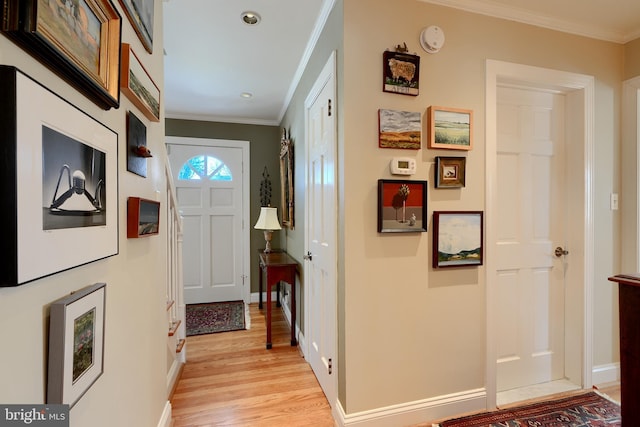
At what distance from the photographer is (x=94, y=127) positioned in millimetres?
778

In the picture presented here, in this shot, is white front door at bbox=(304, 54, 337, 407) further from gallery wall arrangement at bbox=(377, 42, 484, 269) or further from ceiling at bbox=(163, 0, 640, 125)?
ceiling at bbox=(163, 0, 640, 125)

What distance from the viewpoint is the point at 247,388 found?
2053 millimetres

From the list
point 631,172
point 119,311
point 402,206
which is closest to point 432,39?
point 402,206

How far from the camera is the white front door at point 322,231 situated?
1738 mm

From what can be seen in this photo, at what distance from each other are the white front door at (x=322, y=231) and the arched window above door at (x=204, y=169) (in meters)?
2.11

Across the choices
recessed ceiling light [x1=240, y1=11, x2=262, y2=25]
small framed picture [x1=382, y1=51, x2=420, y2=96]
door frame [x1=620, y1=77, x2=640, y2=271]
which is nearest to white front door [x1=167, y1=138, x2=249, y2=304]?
recessed ceiling light [x1=240, y1=11, x2=262, y2=25]

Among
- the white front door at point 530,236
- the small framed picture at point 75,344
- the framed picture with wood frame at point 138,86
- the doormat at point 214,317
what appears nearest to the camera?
the small framed picture at point 75,344

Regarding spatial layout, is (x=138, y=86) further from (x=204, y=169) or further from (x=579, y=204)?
(x=204, y=169)

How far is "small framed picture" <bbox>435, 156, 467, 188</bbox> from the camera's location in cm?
169

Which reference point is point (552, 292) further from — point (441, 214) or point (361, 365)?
point (361, 365)

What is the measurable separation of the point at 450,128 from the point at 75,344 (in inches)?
75.5

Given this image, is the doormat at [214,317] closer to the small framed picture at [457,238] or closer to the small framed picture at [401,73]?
the small framed picture at [457,238]

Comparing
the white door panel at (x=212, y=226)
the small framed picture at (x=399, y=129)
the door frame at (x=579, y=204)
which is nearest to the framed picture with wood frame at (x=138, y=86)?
the small framed picture at (x=399, y=129)


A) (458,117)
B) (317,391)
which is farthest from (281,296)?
(458,117)
